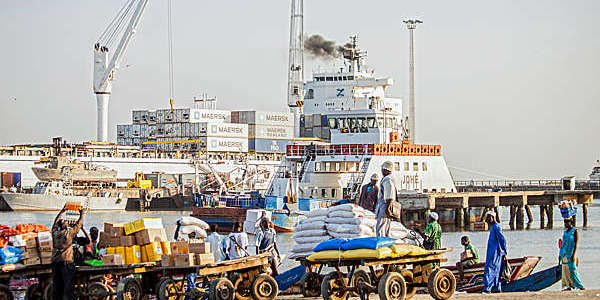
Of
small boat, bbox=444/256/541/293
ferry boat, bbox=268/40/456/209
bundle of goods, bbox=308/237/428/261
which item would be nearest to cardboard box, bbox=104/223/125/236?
bundle of goods, bbox=308/237/428/261

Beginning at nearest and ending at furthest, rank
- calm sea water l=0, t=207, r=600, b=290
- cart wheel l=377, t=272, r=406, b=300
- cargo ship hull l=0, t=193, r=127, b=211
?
cart wheel l=377, t=272, r=406, b=300 < calm sea water l=0, t=207, r=600, b=290 < cargo ship hull l=0, t=193, r=127, b=211

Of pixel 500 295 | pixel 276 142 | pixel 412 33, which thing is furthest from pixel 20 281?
pixel 276 142

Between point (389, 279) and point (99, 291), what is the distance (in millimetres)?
4196

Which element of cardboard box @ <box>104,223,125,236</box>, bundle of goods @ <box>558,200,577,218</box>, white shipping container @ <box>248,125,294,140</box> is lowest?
cardboard box @ <box>104,223,125,236</box>

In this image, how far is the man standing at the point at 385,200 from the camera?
14133mm

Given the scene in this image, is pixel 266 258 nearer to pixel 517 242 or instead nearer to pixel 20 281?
pixel 20 281

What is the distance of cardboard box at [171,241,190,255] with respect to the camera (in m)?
13.2

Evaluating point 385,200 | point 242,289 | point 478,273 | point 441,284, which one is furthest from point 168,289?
point 478,273

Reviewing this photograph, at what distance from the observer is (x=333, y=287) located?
43.3 feet

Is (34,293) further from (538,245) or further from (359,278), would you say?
(538,245)

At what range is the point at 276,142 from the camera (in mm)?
103562

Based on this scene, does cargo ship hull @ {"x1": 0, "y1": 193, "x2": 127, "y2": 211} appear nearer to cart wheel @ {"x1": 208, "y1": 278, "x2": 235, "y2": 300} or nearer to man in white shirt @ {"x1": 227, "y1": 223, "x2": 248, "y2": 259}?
man in white shirt @ {"x1": 227, "y1": 223, "x2": 248, "y2": 259}

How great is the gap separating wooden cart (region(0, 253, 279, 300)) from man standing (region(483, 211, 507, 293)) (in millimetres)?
3381

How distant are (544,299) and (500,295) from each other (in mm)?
823
